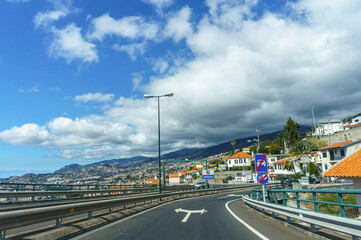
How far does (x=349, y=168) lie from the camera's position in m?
15.6

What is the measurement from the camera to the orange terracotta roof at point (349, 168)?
14602 millimetres

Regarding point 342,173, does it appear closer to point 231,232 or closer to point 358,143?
point 231,232

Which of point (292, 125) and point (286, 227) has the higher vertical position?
point (292, 125)

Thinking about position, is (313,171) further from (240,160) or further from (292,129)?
(240,160)

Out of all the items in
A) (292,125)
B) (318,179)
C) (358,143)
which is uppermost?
(292,125)

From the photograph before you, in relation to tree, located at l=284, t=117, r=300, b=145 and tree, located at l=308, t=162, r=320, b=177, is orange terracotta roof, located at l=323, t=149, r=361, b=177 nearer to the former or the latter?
tree, located at l=308, t=162, r=320, b=177

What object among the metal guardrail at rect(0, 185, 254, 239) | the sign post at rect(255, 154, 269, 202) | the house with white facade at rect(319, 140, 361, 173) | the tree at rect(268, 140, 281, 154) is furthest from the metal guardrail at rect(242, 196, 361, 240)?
the tree at rect(268, 140, 281, 154)

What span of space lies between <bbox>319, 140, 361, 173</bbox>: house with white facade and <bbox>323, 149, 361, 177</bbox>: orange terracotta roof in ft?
116

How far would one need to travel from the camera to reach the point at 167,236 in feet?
23.8

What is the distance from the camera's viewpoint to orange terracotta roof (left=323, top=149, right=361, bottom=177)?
14.6 metres

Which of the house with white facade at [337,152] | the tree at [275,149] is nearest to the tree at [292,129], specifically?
the tree at [275,149]

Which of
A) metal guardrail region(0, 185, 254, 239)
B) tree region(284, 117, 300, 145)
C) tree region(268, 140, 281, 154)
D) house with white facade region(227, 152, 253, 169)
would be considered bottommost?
metal guardrail region(0, 185, 254, 239)

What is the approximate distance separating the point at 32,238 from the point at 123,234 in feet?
8.07

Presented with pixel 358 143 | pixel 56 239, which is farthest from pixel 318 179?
pixel 56 239
